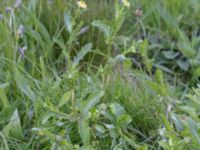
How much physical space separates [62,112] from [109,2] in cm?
104

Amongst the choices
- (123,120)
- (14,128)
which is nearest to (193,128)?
(123,120)

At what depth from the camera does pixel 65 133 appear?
6.05 ft

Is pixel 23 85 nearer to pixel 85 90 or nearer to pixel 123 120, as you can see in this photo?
pixel 85 90

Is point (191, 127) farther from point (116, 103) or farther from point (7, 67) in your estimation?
point (7, 67)

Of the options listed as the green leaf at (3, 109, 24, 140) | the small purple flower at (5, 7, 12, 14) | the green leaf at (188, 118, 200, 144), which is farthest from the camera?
the small purple flower at (5, 7, 12, 14)

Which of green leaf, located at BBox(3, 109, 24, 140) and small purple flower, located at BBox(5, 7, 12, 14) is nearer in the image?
green leaf, located at BBox(3, 109, 24, 140)

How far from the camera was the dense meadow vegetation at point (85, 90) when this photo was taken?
1.82 metres

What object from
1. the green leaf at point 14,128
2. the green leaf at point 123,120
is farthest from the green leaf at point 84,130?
the green leaf at point 14,128

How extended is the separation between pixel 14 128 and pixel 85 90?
0.99 ft

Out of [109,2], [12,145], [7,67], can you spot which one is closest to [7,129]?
[12,145]

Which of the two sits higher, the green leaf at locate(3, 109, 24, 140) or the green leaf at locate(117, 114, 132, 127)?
the green leaf at locate(117, 114, 132, 127)

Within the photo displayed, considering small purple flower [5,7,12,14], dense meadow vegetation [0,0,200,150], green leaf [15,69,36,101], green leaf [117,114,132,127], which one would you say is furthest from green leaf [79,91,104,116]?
small purple flower [5,7,12,14]

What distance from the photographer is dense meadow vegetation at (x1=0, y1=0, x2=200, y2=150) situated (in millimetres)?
1817

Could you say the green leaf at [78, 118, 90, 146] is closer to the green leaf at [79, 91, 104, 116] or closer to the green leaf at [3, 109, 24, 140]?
the green leaf at [79, 91, 104, 116]
